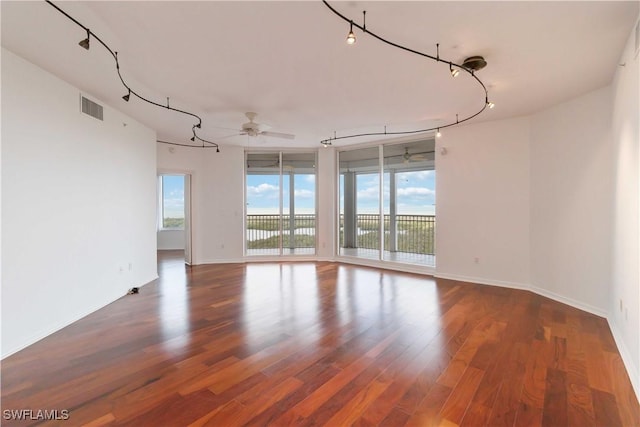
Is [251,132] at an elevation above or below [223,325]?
above

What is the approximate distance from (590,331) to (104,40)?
5.52 meters

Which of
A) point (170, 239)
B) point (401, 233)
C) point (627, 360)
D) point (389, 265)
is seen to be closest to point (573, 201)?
point (627, 360)

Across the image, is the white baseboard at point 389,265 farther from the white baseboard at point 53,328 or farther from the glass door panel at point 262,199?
the white baseboard at point 53,328

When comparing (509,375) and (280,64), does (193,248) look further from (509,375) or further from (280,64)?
(509,375)

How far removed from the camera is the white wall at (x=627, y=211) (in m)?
2.33

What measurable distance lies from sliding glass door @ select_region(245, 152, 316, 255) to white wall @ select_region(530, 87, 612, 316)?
14.9 feet

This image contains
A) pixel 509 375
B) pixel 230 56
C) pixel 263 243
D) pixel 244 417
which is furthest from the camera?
pixel 263 243

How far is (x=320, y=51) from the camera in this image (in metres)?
2.69

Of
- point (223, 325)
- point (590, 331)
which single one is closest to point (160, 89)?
point (223, 325)

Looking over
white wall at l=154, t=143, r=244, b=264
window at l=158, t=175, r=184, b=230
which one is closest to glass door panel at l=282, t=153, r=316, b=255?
white wall at l=154, t=143, r=244, b=264

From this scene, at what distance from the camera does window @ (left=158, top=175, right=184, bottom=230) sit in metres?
9.66

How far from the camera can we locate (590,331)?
316cm
